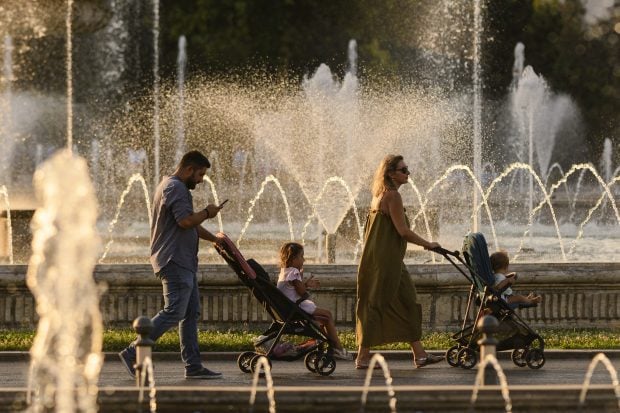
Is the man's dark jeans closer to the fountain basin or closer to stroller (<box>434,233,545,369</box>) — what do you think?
stroller (<box>434,233,545,369</box>)

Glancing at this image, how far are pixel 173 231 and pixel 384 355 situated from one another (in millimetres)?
2430

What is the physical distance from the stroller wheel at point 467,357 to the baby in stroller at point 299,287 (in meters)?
0.87

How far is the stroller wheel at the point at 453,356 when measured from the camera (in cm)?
1235

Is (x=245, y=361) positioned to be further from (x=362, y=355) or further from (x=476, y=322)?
(x=476, y=322)

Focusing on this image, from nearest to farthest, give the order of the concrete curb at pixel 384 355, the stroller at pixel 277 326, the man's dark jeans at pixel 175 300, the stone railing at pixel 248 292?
the man's dark jeans at pixel 175 300 < the stroller at pixel 277 326 < the concrete curb at pixel 384 355 < the stone railing at pixel 248 292

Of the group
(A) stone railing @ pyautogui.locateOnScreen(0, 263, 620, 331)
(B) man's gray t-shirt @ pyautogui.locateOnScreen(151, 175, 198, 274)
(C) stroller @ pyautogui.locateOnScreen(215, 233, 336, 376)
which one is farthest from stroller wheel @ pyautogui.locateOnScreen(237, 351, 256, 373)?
(A) stone railing @ pyautogui.locateOnScreen(0, 263, 620, 331)

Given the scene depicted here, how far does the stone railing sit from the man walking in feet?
10.3

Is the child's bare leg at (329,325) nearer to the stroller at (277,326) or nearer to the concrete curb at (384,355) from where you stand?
the stroller at (277,326)

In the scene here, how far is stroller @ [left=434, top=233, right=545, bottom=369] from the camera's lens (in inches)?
476

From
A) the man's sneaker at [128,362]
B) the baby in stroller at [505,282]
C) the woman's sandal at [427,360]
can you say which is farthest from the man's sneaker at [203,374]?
the baby in stroller at [505,282]

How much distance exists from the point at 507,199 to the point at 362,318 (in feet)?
113

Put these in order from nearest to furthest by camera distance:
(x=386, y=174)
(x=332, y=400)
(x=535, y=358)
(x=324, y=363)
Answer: (x=332, y=400) < (x=324, y=363) < (x=386, y=174) < (x=535, y=358)

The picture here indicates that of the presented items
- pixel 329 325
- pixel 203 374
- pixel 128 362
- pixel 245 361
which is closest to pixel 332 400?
pixel 128 362

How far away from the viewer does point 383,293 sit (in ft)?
39.9
